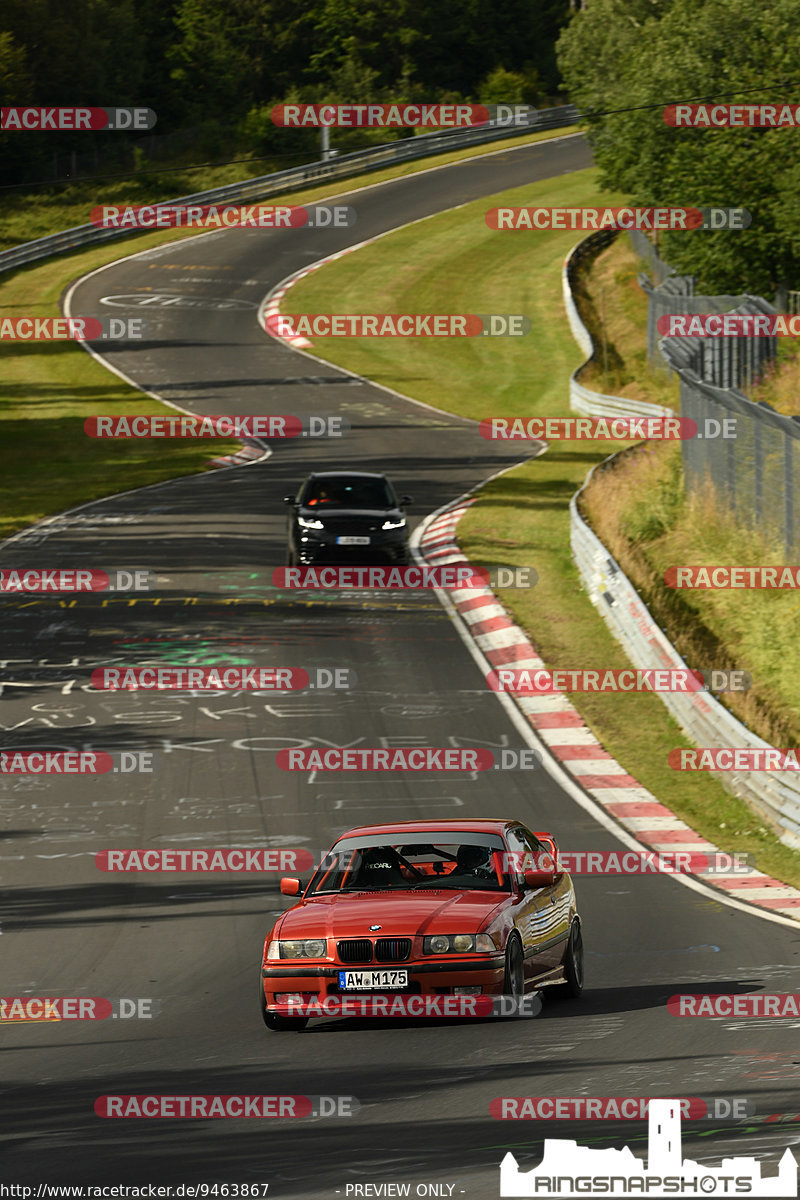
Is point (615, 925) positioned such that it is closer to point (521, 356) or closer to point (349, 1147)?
point (349, 1147)

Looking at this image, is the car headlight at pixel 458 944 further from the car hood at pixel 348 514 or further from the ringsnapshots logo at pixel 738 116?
the ringsnapshots logo at pixel 738 116

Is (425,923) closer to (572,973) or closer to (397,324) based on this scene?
(572,973)

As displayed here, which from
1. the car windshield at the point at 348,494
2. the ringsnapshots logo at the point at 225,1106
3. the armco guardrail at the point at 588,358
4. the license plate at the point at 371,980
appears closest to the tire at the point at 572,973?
the license plate at the point at 371,980

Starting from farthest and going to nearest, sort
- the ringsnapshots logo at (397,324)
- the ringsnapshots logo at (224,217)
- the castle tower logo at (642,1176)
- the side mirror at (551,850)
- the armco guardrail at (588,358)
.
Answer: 1. the ringsnapshots logo at (224,217)
2. the ringsnapshots logo at (397,324)
3. the armco guardrail at (588,358)
4. the side mirror at (551,850)
5. the castle tower logo at (642,1176)

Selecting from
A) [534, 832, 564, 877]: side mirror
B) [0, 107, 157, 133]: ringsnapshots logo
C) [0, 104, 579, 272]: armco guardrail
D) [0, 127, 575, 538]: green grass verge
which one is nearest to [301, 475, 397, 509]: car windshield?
[0, 127, 575, 538]: green grass verge

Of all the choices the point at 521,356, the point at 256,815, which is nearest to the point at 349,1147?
the point at 256,815

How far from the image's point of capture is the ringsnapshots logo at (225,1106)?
27.4ft

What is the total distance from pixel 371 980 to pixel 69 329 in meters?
54.0

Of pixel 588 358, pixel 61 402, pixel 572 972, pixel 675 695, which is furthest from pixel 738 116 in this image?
pixel 572 972

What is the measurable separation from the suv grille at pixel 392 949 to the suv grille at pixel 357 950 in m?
0.05

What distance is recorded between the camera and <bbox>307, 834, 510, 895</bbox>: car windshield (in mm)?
11297

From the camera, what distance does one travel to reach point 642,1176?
6.95 metres

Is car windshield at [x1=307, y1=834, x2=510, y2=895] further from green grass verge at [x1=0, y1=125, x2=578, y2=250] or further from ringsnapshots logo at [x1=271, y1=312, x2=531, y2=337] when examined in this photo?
green grass verge at [x1=0, y1=125, x2=578, y2=250]

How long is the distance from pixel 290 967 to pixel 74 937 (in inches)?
142
